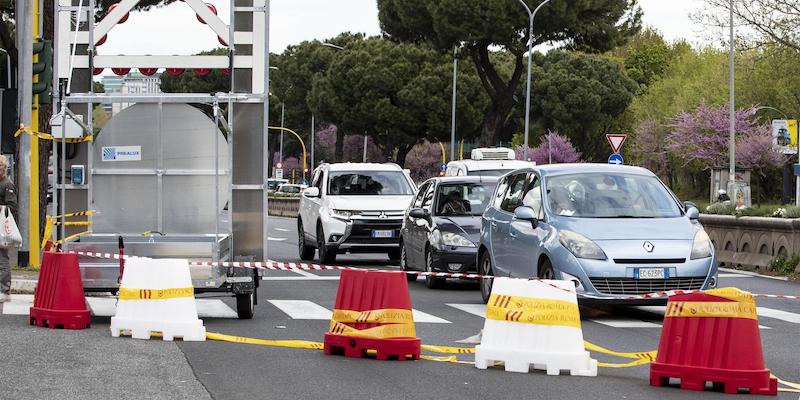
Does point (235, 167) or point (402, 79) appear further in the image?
point (402, 79)

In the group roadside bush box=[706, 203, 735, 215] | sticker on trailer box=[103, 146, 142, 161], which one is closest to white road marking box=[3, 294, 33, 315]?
sticker on trailer box=[103, 146, 142, 161]

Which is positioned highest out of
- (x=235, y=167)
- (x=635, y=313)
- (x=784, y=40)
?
(x=784, y=40)

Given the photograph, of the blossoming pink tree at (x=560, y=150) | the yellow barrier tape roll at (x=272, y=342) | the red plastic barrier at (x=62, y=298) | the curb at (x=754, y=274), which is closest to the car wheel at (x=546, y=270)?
the yellow barrier tape roll at (x=272, y=342)

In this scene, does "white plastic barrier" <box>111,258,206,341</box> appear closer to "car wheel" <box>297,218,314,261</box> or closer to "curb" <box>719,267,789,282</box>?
"curb" <box>719,267,789,282</box>

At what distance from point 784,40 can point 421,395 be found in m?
40.8

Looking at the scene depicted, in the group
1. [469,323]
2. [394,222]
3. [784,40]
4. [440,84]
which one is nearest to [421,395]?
[469,323]

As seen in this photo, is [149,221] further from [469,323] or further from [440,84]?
[440,84]

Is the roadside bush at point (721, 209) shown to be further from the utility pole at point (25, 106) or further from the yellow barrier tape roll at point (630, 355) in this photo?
the yellow barrier tape roll at point (630, 355)

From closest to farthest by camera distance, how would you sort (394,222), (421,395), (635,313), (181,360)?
(421,395)
(181,360)
(635,313)
(394,222)

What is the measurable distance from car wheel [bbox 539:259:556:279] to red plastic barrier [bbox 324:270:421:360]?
4.28 m

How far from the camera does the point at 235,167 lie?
15391mm

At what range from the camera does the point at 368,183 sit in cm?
2786

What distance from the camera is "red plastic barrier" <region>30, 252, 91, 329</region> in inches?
543

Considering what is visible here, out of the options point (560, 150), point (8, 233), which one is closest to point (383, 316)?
point (8, 233)
